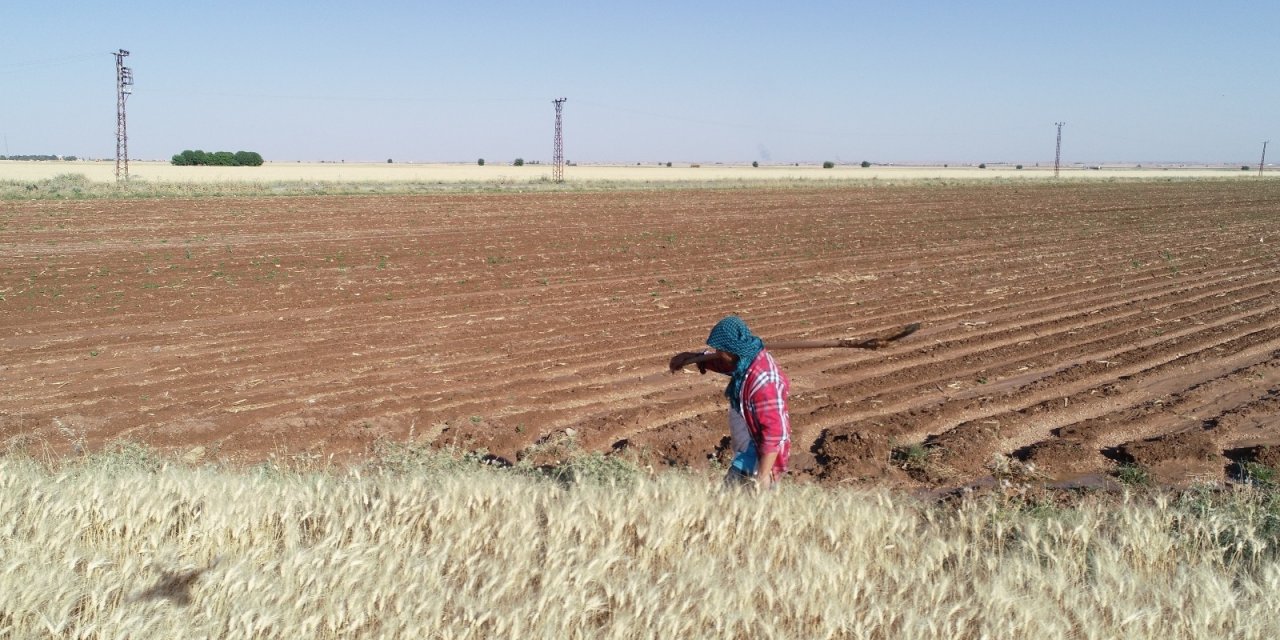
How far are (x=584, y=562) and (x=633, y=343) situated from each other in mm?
7377

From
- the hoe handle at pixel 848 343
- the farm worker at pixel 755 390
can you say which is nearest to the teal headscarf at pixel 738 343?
the farm worker at pixel 755 390

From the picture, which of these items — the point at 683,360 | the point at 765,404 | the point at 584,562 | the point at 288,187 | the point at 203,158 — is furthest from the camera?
the point at 203,158

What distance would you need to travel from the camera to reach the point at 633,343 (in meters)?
11.5

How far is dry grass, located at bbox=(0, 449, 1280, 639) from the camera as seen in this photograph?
11.7 feet

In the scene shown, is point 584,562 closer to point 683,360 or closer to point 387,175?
point 683,360

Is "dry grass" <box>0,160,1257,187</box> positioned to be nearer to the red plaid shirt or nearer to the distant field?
the distant field

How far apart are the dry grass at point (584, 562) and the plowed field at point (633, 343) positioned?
230cm

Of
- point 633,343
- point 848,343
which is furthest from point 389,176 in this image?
point 848,343

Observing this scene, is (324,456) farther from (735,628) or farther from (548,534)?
(735,628)

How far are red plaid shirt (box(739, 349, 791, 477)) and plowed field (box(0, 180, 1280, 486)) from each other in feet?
7.28

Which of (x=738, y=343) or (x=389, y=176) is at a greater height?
(x=389, y=176)

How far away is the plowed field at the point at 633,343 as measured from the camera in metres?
7.93

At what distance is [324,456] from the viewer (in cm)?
739

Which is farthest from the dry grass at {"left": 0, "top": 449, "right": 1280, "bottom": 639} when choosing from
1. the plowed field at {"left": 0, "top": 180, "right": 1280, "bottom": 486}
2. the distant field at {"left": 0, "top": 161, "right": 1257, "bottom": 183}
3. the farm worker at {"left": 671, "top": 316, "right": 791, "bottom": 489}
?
the distant field at {"left": 0, "top": 161, "right": 1257, "bottom": 183}
